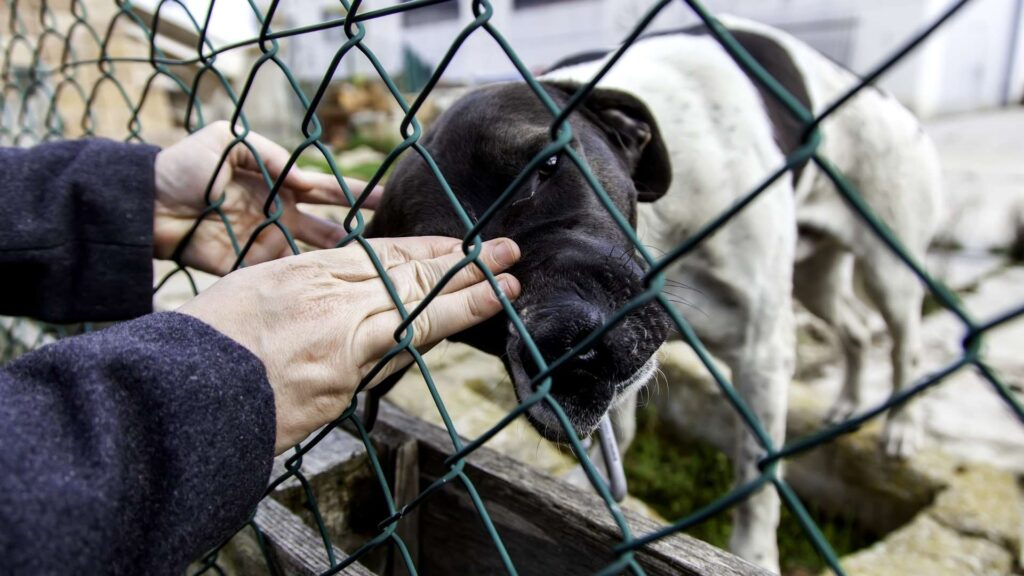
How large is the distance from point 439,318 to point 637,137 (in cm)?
134

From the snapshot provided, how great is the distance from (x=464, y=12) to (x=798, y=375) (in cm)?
2041

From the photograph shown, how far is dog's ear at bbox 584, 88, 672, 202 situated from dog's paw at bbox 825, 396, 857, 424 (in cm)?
212

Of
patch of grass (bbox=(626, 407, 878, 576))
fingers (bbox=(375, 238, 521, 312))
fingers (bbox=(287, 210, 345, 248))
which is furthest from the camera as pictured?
patch of grass (bbox=(626, 407, 878, 576))

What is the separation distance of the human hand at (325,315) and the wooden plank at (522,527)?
494mm

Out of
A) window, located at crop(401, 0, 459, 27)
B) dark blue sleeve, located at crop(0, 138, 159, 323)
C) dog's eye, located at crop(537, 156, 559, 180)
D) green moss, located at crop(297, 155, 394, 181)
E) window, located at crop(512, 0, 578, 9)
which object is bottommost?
green moss, located at crop(297, 155, 394, 181)

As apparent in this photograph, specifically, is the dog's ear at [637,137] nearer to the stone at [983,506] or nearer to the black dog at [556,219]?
the black dog at [556,219]

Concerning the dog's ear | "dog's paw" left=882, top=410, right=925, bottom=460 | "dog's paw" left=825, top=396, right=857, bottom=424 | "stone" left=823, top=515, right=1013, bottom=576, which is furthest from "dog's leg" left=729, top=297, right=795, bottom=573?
"dog's paw" left=825, top=396, right=857, bottom=424

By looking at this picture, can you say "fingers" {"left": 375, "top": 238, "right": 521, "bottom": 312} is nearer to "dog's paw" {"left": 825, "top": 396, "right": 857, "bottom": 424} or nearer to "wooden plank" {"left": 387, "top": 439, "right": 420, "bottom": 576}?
"wooden plank" {"left": 387, "top": 439, "right": 420, "bottom": 576}

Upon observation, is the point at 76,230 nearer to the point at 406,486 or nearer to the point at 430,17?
the point at 406,486

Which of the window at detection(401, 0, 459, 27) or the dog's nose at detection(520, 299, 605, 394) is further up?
the window at detection(401, 0, 459, 27)

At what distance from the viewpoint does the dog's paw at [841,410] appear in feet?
12.2

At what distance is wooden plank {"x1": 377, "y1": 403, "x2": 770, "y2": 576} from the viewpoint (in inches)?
49.2

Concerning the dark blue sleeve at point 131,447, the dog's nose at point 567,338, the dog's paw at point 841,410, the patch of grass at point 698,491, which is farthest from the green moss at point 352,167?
the dark blue sleeve at point 131,447

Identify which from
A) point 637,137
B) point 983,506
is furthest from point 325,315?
point 983,506
